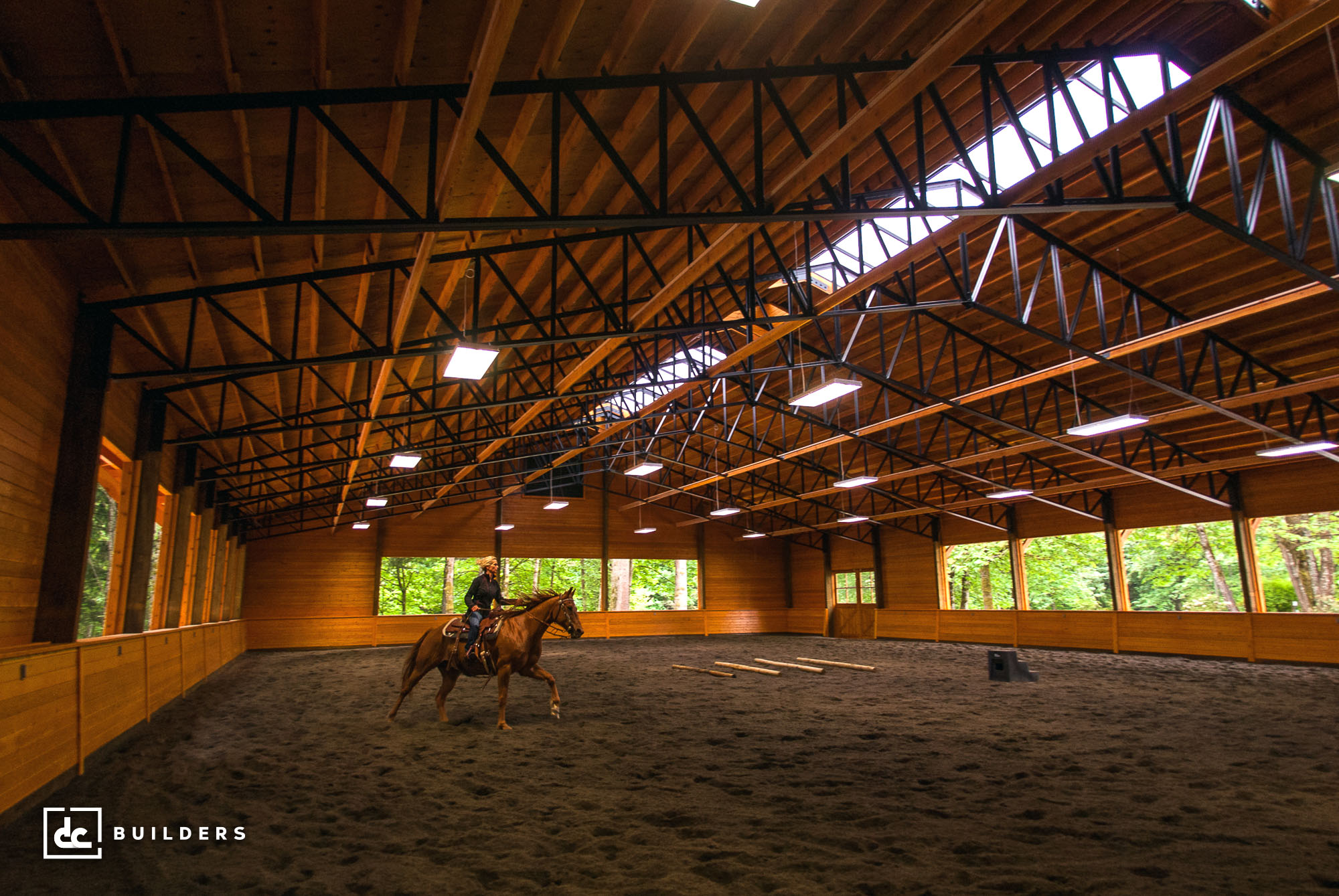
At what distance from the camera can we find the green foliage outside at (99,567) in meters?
12.1

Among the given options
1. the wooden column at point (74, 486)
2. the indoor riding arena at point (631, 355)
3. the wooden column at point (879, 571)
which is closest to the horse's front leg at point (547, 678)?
the indoor riding arena at point (631, 355)

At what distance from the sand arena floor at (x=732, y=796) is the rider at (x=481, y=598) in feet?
3.88

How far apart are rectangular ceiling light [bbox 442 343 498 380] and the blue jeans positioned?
3.34m

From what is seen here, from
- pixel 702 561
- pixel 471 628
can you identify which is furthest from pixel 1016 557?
pixel 471 628

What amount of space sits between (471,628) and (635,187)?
626cm

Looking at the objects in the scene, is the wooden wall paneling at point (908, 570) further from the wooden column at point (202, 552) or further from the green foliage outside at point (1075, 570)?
the wooden column at point (202, 552)

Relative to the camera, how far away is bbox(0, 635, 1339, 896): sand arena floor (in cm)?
420

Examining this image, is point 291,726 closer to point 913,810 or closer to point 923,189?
point 913,810

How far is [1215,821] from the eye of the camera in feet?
16.7

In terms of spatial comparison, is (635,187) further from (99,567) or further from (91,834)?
(99,567)

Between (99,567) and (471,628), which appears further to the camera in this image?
(99,567)

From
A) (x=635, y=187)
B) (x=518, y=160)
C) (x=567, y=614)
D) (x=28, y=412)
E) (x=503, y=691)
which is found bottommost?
(x=503, y=691)

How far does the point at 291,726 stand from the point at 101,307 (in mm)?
5600

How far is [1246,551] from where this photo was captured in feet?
→ 55.8
